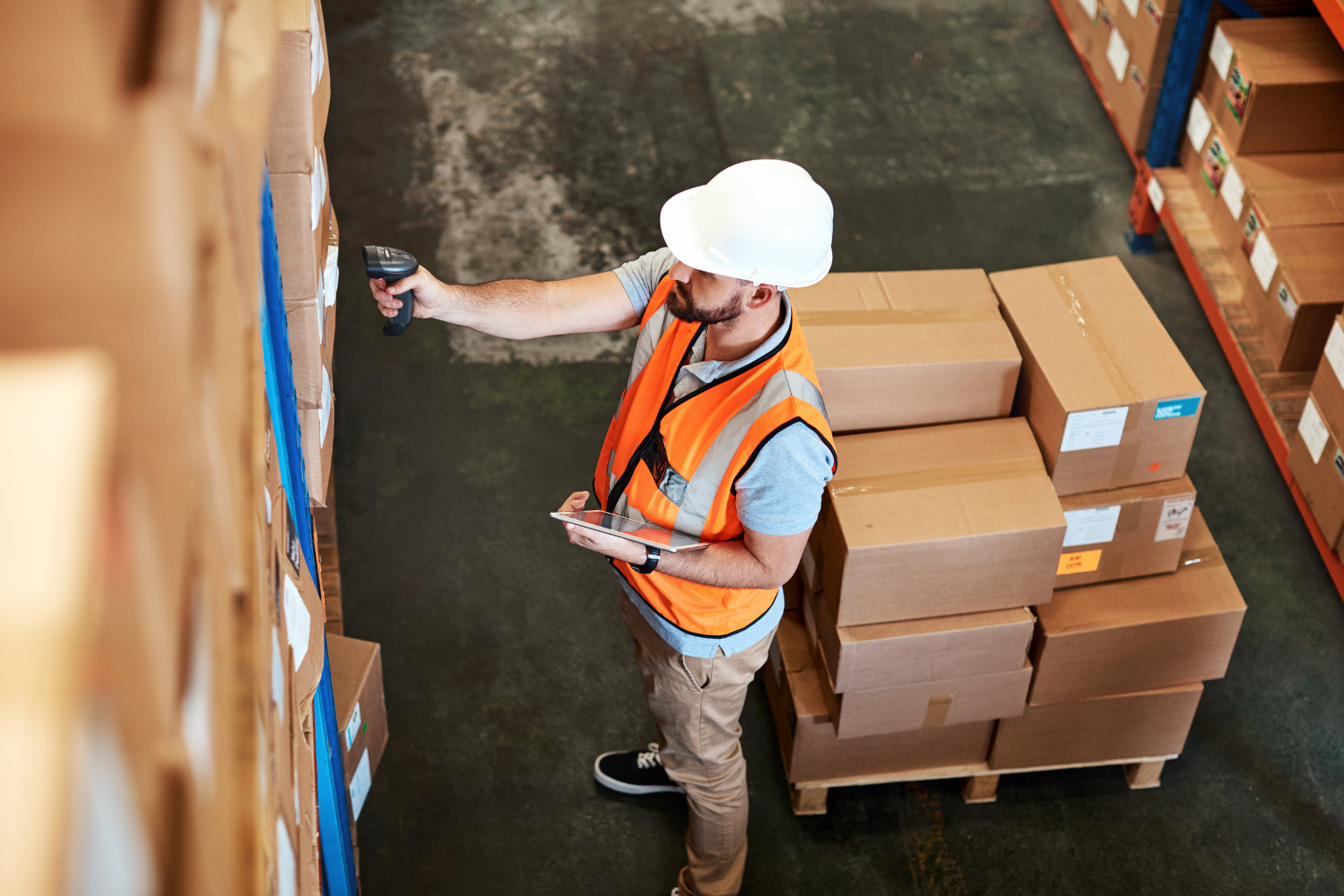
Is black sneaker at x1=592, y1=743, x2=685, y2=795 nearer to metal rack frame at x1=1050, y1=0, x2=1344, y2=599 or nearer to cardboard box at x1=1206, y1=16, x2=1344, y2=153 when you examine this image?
metal rack frame at x1=1050, y1=0, x2=1344, y2=599

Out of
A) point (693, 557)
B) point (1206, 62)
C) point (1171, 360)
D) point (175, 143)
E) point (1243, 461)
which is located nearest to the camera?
point (175, 143)

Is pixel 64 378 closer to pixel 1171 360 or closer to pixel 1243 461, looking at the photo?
pixel 1171 360

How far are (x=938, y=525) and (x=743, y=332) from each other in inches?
30.3

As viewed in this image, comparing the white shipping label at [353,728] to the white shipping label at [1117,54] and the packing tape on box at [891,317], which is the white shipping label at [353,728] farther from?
the white shipping label at [1117,54]

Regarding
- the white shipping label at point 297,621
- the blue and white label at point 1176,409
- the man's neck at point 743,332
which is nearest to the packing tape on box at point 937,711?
the blue and white label at point 1176,409

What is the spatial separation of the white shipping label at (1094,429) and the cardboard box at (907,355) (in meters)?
0.22

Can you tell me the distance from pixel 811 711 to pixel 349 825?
1265 mm

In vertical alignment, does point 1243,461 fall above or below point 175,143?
below

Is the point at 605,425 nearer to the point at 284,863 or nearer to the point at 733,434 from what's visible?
the point at 733,434

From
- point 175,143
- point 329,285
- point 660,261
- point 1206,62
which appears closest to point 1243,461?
point 1206,62

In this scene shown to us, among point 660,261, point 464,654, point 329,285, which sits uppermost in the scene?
point 329,285

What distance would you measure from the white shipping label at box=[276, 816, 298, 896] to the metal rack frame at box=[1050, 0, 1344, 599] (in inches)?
149

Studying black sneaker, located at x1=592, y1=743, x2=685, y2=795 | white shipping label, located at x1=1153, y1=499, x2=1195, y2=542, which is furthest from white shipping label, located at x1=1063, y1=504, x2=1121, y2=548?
black sneaker, located at x1=592, y1=743, x2=685, y2=795

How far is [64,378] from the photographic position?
361mm
